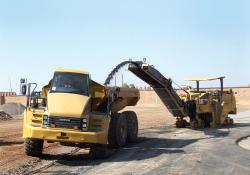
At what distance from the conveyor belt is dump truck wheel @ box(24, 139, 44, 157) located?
7394 mm

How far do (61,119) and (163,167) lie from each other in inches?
126

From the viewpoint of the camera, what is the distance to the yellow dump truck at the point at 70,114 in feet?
47.6

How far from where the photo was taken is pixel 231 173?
1277 cm

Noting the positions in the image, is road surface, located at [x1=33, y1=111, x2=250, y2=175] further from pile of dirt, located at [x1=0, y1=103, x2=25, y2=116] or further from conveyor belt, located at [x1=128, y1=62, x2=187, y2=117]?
pile of dirt, located at [x1=0, y1=103, x2=25, y2=116]

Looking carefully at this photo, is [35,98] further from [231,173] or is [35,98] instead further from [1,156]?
[231,173]

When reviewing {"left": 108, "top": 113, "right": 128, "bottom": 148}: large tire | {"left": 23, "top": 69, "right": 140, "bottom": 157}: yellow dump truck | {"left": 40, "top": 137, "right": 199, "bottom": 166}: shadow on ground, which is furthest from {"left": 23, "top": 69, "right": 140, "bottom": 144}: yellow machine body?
{"left": 108, "top": 113, "right": 128, "bottom": 148}: large tire

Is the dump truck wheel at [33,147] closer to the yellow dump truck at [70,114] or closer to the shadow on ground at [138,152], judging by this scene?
the yellow dump truck at [70,114]

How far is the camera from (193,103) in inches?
1058

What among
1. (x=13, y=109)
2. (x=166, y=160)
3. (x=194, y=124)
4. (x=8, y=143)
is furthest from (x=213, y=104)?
(x=13, y=109)

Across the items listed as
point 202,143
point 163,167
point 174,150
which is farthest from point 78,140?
point 202,143

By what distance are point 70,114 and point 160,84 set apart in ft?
34.9

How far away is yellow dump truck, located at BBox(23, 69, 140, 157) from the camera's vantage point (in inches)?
571

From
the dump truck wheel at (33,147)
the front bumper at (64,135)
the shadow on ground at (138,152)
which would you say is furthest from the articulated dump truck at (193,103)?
the front bumper at (64,135)

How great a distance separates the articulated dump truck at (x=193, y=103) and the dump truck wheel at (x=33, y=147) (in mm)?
8333
